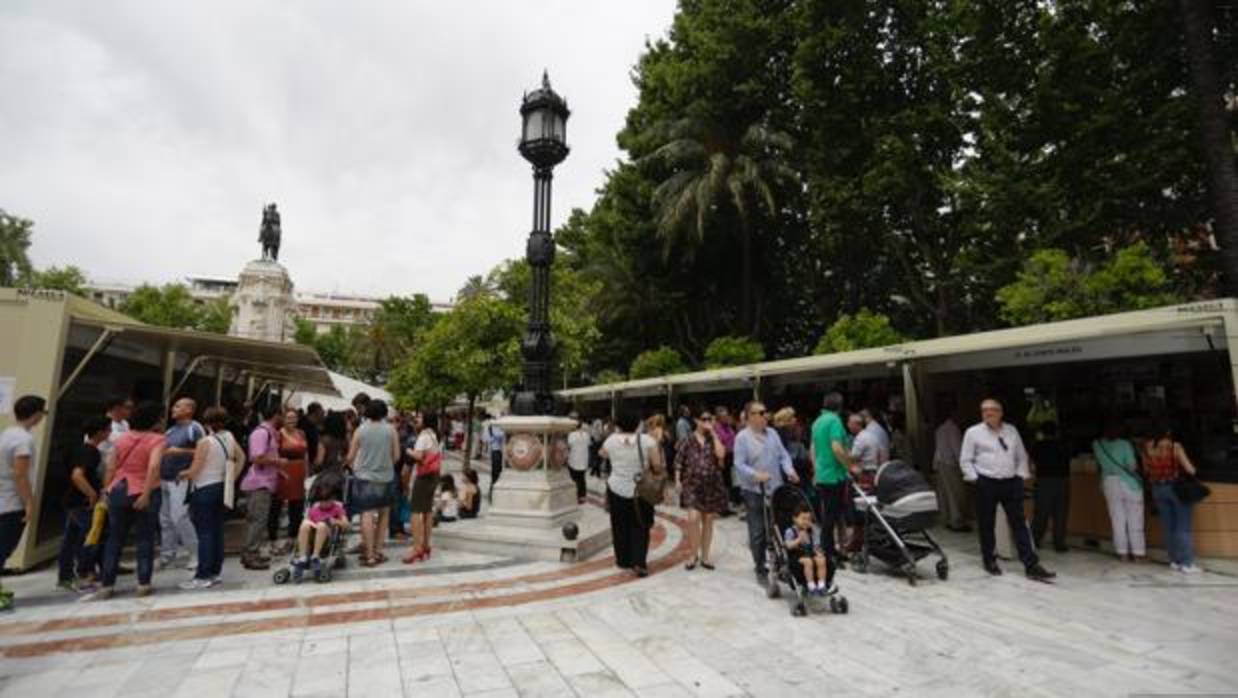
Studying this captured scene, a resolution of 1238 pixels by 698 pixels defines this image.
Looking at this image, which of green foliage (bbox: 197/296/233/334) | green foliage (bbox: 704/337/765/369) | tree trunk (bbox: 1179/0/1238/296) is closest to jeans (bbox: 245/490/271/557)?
green foliage (bbox: 704/337/765/369)

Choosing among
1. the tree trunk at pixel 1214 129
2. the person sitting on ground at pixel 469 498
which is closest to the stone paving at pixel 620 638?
the person sitting on ground at pixel 469 498

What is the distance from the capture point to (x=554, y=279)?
2416 cm

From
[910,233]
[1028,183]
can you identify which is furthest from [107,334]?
[910,233]

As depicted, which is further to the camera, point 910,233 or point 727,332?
point 727,332

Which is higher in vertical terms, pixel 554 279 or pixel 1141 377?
pixel 554 279

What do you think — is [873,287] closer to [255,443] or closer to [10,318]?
[255,443]

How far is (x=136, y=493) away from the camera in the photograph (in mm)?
5023

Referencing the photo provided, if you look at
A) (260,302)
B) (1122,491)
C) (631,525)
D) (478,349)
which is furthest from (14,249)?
(1122,491)

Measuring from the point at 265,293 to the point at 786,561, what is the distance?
1352 inches

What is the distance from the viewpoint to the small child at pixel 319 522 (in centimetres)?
564

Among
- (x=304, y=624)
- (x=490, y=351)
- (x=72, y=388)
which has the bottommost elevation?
(x=304, y=624)

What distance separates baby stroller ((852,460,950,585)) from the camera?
5.58 m

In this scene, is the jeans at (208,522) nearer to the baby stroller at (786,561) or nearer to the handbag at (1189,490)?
the baby stroller at (786,561)

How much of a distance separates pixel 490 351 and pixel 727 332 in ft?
38.2
